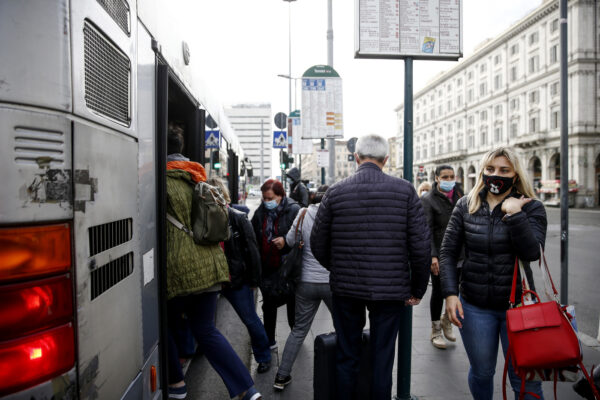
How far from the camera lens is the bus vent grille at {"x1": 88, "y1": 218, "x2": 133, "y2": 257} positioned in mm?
1548

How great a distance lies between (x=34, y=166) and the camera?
4.22ft

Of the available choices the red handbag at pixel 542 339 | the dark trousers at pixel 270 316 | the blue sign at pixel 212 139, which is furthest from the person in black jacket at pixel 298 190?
the red handbag at pixel 542 339

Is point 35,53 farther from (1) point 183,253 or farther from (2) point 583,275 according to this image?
(2) point 583,275

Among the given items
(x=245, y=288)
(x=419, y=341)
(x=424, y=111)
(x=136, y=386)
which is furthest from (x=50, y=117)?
(x=424, y=111)

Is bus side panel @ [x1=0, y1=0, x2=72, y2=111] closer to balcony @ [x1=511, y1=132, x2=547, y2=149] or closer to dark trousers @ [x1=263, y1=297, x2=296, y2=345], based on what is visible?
dark trousers @ [x1=263, y1=297, x2=296, y2=345]

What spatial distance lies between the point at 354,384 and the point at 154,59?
91.1 inches

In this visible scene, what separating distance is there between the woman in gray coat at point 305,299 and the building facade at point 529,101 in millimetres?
28985

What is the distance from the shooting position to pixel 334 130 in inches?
362

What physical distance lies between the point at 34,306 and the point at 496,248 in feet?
7.64

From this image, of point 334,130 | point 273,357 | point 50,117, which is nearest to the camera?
point 50,117

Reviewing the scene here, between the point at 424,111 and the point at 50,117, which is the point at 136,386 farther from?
the point at 424,111

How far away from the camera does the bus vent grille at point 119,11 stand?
1705mm

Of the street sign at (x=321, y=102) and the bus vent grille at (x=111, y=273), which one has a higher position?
the street sign at (x=321, y=102)

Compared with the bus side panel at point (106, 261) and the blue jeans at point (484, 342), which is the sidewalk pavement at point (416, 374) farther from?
the bus side panel at point (106, 261)
